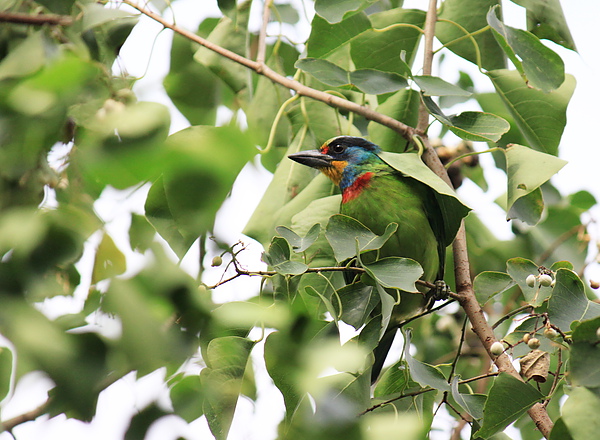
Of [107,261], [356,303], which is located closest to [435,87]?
[356,303]

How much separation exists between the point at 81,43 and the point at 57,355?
160cm

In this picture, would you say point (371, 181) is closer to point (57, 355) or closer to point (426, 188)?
point (426, 188)

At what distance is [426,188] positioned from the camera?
8.32 feet

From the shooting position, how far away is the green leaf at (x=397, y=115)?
2377mm

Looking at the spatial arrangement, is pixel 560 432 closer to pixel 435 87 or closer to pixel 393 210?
pixel 435 87

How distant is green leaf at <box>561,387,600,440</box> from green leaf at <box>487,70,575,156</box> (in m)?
1.16

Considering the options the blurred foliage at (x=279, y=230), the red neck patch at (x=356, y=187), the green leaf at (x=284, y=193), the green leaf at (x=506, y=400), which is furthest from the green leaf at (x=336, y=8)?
the green leaf at (x=506, y=400)

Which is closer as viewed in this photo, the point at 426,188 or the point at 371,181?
the point at 426,188

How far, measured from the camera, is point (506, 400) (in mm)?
1446

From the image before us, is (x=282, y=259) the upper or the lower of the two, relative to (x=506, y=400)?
upper

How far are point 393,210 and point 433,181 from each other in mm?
781

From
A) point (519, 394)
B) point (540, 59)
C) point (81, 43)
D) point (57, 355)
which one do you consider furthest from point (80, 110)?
point (540, 59)

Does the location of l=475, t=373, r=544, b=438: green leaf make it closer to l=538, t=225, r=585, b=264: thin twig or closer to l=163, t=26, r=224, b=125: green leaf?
l=163, t=26, r=224, b=125: green leaf

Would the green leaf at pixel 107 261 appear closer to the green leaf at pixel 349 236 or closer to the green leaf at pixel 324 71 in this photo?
the green leaf at pixel 349 236
